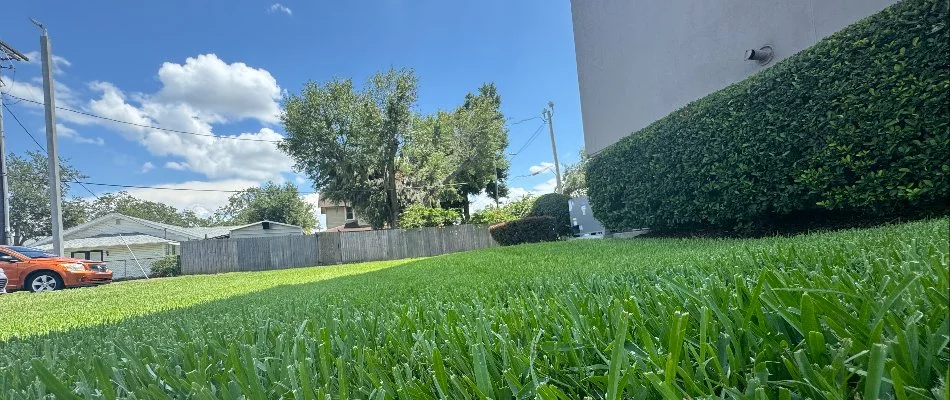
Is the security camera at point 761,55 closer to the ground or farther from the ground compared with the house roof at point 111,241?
farther from the ground

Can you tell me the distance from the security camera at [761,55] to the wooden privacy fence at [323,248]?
1235 centimetres

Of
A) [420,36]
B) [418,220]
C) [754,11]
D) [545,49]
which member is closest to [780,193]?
[754,11]

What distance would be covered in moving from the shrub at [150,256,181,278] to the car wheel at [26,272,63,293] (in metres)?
8.10

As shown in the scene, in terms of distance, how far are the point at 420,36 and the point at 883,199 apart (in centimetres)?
1076

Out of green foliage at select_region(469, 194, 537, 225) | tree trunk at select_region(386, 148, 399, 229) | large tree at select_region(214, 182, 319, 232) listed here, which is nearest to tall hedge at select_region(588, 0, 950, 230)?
green foliage at select_region(469, 194, 537, 225)

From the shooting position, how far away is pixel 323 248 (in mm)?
17906

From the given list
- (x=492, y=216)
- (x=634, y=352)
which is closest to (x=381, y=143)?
(x=492, y=216)

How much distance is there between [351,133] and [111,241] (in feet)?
56.1

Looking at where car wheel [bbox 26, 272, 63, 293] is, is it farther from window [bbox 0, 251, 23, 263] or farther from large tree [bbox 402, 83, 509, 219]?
large tree [bbox 402, 83, 509, 219]

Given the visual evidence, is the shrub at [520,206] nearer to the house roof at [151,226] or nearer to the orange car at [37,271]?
the orange car at [37,271]

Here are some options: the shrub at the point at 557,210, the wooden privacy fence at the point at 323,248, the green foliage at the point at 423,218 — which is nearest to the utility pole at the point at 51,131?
the wooden privacy fence at the point at 323,248

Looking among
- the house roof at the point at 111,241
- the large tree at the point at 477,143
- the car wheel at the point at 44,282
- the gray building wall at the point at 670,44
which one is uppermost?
the large tree at the point at 477,143

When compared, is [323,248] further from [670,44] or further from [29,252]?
[670,44]

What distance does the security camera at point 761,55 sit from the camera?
5824 mm
